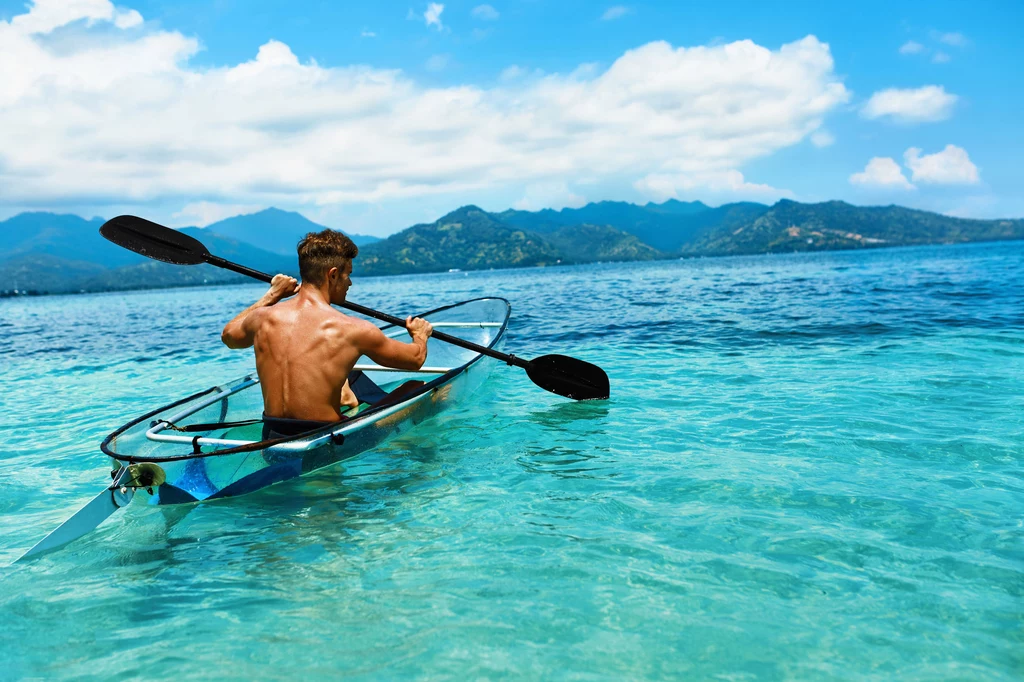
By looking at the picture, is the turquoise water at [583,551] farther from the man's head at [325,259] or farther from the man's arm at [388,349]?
the man's head at [325,259]

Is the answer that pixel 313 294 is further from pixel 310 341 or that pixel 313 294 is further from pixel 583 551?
pixel 583 551

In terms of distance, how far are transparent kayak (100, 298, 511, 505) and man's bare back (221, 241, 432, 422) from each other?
366 mm

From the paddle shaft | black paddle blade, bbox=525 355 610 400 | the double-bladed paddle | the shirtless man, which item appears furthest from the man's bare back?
black paddle blade, bbox=525 355 610 400

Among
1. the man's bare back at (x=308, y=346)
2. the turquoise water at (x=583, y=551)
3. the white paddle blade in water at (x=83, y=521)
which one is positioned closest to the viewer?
the turquoise water at (x=583, y=551)

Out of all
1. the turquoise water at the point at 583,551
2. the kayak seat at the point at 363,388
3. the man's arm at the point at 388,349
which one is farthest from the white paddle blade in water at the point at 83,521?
the kayak seat at the point at 363,388

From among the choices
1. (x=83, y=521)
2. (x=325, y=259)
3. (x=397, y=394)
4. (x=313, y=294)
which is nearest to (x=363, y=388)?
(x=397, y=394)

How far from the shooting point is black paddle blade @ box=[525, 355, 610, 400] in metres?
9.78

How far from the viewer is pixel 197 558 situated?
197 inches

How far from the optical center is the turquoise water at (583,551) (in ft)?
11.9

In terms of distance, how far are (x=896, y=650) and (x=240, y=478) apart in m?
5.09

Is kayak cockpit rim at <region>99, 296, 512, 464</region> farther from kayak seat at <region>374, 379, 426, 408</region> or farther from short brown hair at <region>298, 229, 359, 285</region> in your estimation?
short brown hair at <region>298, 229, 359, 285</region>

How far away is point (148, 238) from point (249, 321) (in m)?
3.58

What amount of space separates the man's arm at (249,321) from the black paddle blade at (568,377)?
4201 millimetres

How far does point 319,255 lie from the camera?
5863 mm
